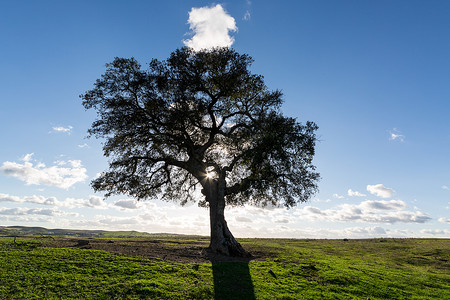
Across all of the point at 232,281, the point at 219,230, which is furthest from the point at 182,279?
the point at 219,230

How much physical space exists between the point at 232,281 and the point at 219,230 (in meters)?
11.3

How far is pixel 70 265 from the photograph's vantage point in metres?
19.1

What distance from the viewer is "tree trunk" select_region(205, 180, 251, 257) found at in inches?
1158

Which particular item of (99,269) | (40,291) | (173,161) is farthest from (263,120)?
(40,291)

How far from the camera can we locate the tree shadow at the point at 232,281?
1648 centimetres

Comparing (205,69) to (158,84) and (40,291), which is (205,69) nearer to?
(158,84)

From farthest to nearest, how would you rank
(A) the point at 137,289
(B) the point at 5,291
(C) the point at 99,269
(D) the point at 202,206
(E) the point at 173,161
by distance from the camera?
1. (D) the point at 202,206
2. (E) the point at 173,161
3. (C) the point at 99,269
4. (A) the point at 137,289
5. (B) the point at 5,291

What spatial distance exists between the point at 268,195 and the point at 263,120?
363 inches

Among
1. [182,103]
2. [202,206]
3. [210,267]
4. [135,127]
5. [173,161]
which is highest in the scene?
[182,103]

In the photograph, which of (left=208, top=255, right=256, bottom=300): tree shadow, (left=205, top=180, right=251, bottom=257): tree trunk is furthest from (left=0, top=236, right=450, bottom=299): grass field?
(left=205, top=180, right=251, bottom=257): tree trunk

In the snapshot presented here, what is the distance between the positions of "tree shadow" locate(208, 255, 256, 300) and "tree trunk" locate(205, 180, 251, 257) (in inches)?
187

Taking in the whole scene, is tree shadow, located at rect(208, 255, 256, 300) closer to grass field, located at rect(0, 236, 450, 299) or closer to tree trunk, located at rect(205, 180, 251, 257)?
grass field, located at rect(0, 236, 450, 299)

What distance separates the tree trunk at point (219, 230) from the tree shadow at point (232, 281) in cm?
475

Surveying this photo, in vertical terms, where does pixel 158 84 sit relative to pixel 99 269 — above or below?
above
